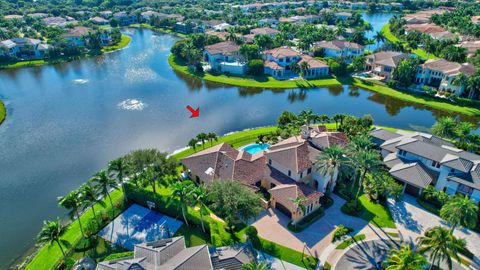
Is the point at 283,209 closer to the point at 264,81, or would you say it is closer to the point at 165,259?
the point at 165,259

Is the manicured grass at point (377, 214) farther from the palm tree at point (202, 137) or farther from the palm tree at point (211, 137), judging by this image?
the palm tree at point (202, 137)

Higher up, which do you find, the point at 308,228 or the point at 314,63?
the point at 314,63

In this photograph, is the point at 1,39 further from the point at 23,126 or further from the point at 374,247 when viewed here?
the point at 374,247

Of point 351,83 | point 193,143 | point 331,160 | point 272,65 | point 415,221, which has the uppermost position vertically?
point 331,160

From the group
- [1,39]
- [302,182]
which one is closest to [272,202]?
[302,182]

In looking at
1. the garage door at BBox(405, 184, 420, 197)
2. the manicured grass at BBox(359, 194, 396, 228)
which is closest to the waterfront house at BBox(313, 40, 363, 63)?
the garage door at BBox(405, 184, 420, 197)

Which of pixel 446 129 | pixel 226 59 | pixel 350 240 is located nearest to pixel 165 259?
Answer: pixel 350 240

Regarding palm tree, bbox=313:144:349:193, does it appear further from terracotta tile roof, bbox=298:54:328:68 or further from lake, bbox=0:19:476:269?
terracotta tile roof, bbox=298:54:328:68
